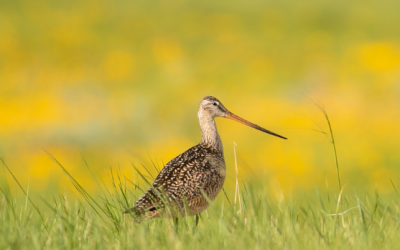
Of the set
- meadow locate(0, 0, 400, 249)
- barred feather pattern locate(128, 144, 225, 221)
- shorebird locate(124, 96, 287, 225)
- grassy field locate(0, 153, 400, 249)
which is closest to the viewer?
grassy field locate(0, 153, 400, 249)

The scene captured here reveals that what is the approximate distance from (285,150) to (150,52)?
592cm

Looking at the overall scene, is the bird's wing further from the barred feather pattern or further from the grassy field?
the grassy field

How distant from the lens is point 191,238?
13.2ft

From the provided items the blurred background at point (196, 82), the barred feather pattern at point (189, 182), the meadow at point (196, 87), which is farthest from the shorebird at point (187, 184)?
the blurred background at point (196, 82)

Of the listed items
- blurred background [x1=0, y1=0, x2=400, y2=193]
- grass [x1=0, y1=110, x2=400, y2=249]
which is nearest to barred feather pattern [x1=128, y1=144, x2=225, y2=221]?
grass [x1=0, y1=110, x2=400, y2=249]

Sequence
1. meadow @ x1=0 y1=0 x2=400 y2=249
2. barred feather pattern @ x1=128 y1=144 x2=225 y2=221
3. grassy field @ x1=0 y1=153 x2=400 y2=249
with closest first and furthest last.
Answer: grassy field @ x1=0 y1=153 x2=400 y2=249, barred feather pattern @ x1=128 y1=144 x2=225 y2=221, meadow @ x1=0 y1=0 x2=400 y2=249

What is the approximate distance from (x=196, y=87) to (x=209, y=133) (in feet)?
28.2

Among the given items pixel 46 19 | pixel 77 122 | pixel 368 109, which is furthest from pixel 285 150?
pixel 46 19

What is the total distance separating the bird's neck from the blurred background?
4.04 meters

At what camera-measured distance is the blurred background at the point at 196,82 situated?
39.2ft

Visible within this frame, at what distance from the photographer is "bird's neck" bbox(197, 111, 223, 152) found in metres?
6.21

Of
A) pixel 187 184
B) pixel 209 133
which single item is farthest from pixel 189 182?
pixel 209 133

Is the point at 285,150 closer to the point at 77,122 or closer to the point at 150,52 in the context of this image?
the point at 77,122

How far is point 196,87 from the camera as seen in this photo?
48.6 feet
